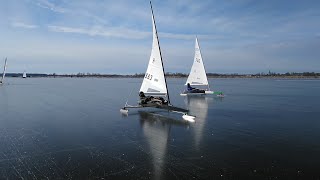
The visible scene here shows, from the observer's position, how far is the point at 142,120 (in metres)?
25.5

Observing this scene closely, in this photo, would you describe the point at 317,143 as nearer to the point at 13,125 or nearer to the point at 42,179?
the point at 42,179

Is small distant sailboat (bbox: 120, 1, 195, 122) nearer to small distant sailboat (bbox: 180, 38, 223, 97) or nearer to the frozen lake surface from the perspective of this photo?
the frozen lake surface

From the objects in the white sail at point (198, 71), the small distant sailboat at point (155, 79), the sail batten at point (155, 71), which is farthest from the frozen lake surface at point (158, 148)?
the white sail at point (198, 71)

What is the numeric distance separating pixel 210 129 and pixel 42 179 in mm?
13037

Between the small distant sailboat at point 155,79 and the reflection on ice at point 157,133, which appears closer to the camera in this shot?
the reflection on ice at point 157,133

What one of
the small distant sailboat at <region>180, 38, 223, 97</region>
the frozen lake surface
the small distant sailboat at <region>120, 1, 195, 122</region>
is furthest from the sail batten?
the small distant sailboat at <region>180, 38, 223, 97</region>

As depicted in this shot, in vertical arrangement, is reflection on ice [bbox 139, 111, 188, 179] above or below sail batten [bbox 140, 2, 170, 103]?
below

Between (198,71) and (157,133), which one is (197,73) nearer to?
(198,71)

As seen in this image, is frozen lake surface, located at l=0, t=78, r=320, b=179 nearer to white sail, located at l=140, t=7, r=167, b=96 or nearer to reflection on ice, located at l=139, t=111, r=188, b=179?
reflection on ice, located at l=139, t=111, r=188, b=179

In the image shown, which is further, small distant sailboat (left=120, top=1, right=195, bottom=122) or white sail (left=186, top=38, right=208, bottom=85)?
white sail (left=186, top=38, right=208, bottom=85)

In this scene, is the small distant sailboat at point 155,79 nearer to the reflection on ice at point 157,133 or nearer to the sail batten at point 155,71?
the sail batten at point 155,71

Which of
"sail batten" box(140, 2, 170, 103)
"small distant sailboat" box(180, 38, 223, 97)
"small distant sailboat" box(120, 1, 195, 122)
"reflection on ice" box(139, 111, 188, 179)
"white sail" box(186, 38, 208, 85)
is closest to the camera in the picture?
"reflection on ice" box(139, 111, 188, 179)

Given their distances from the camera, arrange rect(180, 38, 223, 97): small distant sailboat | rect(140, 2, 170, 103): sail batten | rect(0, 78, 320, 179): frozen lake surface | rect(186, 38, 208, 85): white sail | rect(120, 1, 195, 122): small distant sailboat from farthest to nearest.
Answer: rect(186, 38, 208, 85): white sail, rect(180, 38, 223, 97): small distant sailboat, rect(140, 2, 170, 103): sail batten, rect(120, 1, 195, 122): small distant sailboat, rect(0, 78, 320, 179): frozen lake surface

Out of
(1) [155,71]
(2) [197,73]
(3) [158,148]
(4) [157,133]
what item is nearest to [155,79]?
(1) [155,71]
